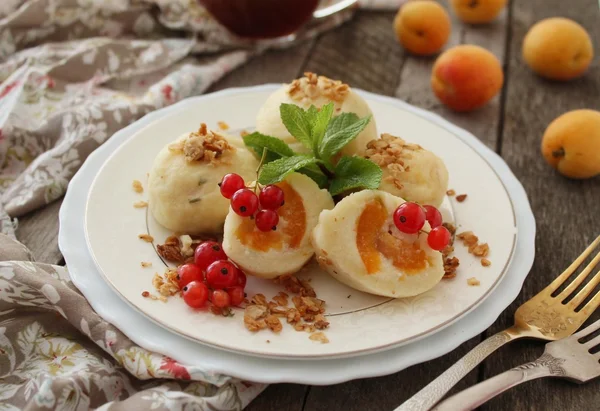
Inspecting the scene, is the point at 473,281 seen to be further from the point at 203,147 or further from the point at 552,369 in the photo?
the point at 203,147

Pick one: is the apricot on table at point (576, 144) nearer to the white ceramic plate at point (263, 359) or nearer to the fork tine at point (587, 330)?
the white ceramic plate at point (263, 359)

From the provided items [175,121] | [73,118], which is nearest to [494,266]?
[175,121]

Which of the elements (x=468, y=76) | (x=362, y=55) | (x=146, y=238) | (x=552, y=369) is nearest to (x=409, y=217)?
(x=552, y=369)

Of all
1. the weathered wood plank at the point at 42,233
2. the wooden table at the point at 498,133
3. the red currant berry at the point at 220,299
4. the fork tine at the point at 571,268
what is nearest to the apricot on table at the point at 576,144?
the wooden table at the point at 498,133

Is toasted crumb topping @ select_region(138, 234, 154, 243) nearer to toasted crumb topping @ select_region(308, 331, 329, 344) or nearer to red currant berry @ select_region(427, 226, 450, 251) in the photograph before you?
toasted crumb topping @ select_region(308, 331, 329, 344)

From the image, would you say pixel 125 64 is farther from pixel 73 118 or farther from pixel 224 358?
pixel 224 358

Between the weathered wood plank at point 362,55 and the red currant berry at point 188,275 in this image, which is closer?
the red currant berry at point 188,275
